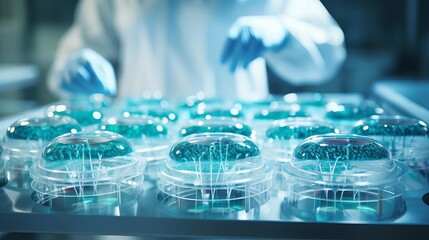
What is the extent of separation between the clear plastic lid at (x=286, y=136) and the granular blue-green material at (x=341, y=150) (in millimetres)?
103

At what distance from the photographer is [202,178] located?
0.64m

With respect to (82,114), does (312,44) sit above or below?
above

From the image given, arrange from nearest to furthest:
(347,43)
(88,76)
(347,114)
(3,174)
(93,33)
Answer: (3,174) < (347,114) < (88,76) < (93,33) < (347,43)

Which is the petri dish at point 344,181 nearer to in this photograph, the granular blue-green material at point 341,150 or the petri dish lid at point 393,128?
the granular blue-green material at point 341,150

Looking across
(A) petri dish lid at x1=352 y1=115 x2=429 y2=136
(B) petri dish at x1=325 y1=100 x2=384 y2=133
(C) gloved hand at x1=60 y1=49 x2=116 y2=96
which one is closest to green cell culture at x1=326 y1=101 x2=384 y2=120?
(B) petri dish at x1=325 y1=100 x2=384 y2=133

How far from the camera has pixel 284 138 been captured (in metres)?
0.78

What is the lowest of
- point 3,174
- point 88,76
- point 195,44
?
point 3,174

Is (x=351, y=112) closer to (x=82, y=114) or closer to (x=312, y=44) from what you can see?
(x=82, y=114)

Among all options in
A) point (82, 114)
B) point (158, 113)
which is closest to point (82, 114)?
point (82, 114)

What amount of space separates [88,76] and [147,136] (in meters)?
0.66

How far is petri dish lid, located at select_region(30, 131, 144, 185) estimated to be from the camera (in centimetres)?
65

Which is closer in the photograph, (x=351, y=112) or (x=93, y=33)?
(x=351, y=112)

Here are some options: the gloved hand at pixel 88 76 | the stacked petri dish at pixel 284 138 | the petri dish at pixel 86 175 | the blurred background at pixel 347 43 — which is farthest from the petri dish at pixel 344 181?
the blurred background at pixel 347 43

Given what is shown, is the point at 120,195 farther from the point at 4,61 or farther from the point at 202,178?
the point at 4,61
